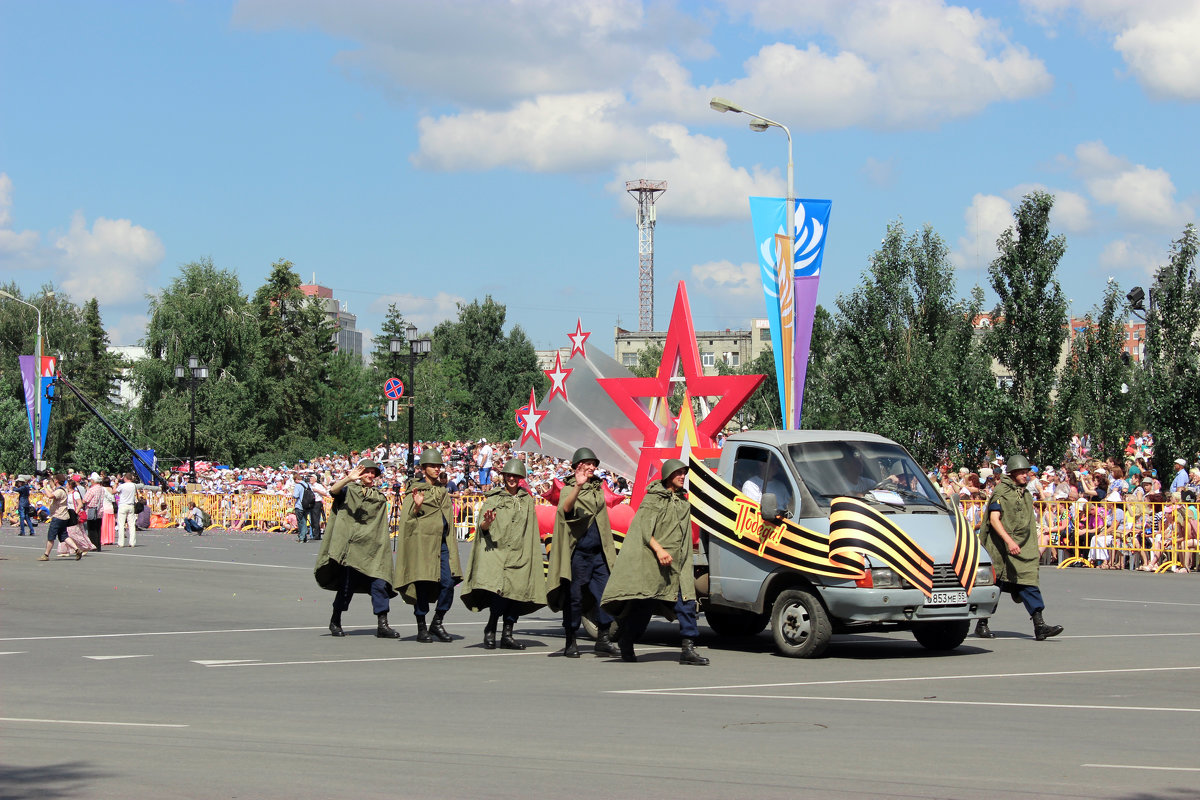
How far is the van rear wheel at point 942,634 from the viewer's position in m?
12.6

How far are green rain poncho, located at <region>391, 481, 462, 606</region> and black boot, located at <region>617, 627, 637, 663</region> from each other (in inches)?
87.1

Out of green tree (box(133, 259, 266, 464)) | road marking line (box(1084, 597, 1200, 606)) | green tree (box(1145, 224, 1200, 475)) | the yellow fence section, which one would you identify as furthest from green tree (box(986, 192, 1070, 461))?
green tree (box(133, 259, 266, 464))

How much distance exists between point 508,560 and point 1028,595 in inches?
214

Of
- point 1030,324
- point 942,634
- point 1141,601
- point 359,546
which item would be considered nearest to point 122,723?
point 359,546

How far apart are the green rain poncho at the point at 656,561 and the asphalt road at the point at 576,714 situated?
65 centimetres

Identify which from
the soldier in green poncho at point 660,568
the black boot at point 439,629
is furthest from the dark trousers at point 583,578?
the black boot at point 439,629

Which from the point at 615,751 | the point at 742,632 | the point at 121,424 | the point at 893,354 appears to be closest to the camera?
the point at 615,751

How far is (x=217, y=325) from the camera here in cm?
7312

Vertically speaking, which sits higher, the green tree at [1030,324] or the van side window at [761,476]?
the green tree at [1030,324]

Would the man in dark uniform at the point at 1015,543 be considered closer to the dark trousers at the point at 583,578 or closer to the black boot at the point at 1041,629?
the black boot at the point at 1041,629

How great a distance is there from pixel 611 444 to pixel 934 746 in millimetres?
12455

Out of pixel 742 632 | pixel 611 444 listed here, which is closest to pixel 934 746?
pixel 742 632

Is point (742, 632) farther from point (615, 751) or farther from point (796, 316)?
point (796, 316)

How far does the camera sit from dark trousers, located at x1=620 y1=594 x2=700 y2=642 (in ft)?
38.9
